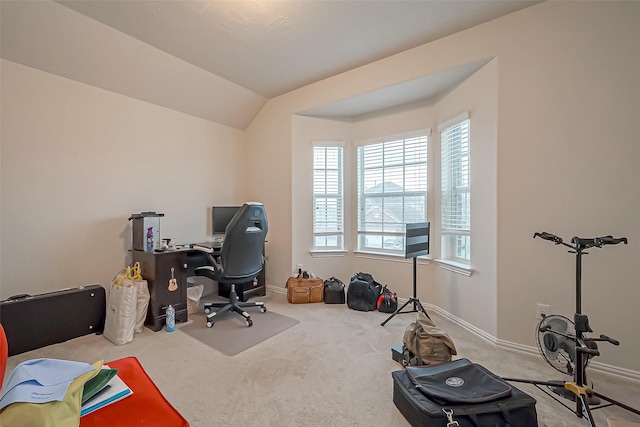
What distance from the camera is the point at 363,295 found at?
3.39 m

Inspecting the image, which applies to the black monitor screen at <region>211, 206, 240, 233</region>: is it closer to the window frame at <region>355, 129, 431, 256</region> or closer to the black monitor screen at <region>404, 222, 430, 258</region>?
A: the window frame at <region>355, 129, 431, 256</region>

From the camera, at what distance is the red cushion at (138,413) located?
86 cm

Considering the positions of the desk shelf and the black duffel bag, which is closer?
the desk shelf

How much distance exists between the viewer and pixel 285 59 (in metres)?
3.15

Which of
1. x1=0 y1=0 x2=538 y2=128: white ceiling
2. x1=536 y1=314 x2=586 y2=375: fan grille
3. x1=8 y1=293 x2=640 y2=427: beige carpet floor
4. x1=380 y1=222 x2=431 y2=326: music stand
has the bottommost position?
x1=8 y1=293 x2=640 y2=427: beige carpet floor

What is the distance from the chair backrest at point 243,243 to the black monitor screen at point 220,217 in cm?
113

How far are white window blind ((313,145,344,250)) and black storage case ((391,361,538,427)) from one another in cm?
269

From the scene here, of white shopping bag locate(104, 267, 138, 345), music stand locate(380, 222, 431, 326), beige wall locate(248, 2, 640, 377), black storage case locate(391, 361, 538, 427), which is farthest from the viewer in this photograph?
music stand locate(380, 222, 431, 326)

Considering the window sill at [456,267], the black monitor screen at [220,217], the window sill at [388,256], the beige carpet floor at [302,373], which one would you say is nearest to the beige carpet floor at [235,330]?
the beige carpet floor at [302,373]

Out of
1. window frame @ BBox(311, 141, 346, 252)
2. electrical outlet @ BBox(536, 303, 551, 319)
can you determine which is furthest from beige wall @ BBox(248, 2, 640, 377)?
window frame @ BBox(311, 141, 346, 252)

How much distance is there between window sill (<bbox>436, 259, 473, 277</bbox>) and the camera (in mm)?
2824

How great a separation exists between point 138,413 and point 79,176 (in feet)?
9.65

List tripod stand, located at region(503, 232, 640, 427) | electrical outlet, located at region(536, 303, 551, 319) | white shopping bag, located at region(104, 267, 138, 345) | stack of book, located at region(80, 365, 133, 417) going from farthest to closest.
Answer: white shopping bag, located at region(104, 267, 138, 345) < electrical outlet, located at region(536, 303, 551, 319) < tripod stand, located at region(503, 232, 640, 427) < stack of book, located at region(80, 365, 133, 417)

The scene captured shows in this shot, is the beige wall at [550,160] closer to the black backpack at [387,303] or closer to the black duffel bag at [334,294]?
the black backpack at [387,303]
